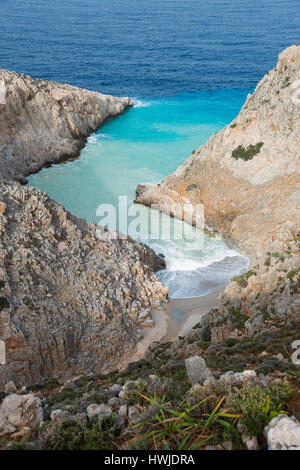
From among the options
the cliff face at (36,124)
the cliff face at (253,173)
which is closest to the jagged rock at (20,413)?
the cliff face at (253,173)

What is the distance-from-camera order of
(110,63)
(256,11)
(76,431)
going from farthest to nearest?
1. (256,11)
2. (110,63)
3. (76,431)

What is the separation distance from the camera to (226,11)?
131 meters

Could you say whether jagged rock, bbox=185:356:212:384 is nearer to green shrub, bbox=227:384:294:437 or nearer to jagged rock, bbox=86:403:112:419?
green shrub, bbox=227:384:294:437

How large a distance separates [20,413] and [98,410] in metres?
1.68

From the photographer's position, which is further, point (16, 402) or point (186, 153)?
point (186, 153)

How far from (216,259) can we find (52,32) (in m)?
90.0

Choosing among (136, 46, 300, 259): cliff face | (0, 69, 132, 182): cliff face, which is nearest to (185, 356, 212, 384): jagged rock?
(136, 46, 300, 259): cliff face

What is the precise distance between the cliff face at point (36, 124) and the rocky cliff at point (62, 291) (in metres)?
17.1

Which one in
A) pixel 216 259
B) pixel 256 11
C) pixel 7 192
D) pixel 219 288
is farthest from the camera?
pixel 256 11

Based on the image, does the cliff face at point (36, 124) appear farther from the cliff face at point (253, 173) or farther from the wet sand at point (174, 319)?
the wet sand at point (174, 319)

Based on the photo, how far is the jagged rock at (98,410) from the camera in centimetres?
709

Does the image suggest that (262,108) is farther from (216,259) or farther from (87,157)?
(87,157)

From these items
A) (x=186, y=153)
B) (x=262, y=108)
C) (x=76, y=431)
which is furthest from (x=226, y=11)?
(x=76, y=431)

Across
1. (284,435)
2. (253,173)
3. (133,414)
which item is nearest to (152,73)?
(253,173)
